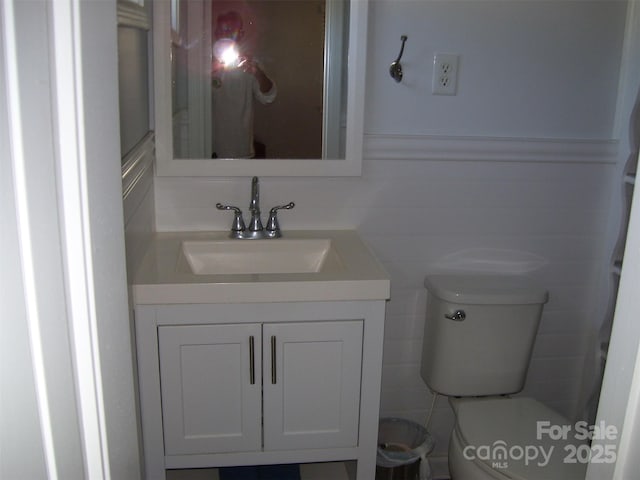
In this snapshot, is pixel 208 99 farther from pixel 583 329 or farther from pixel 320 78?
pixel 583 329

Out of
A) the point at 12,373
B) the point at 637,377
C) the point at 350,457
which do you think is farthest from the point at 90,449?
the point at 350,457

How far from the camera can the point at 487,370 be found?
1918 mm

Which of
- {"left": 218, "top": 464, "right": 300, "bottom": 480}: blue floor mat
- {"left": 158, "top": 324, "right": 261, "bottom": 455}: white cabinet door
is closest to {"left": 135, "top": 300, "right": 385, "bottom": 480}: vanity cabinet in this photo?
{"left": 158, "top": 324, "right": 261, "bottom": 455}: white cabinet door

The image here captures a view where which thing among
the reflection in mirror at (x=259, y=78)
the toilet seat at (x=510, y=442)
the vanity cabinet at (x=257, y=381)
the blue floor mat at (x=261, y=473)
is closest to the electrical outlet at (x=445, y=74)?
the reflection in mirror at (x=259, y=78)

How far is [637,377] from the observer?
59cm

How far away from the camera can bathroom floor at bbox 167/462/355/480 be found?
187 cm

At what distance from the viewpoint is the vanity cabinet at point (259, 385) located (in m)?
1.53

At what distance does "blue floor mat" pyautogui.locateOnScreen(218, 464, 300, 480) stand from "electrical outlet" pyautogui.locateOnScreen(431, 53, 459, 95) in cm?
124

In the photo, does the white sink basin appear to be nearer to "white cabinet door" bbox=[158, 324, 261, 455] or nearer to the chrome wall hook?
"white cabinet door" bbox=[158, 324, 261, 455]

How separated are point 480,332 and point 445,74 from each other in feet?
2.59

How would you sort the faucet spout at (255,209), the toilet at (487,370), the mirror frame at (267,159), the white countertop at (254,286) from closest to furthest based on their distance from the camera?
the white countertop at (254,286), the toilet at (487,370), the mirror frame at (267,159), the faucet spout at (255,209)

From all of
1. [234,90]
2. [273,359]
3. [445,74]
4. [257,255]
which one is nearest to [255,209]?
[257,255]

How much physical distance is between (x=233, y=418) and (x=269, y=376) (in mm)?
152

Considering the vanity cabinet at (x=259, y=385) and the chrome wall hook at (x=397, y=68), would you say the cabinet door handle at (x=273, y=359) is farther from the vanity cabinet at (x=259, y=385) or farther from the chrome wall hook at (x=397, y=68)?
the chrome wall hook at (x=397, y=68)
